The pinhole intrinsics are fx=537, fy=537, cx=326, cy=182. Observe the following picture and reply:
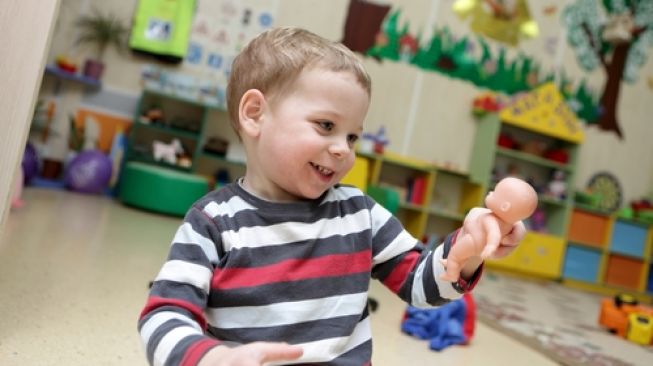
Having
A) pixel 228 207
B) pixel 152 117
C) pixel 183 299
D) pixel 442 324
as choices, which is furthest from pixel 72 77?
pixel 183 299

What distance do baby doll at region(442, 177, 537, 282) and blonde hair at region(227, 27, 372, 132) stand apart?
25 centimetres

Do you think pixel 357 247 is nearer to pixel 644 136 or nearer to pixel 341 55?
pixel 341 55

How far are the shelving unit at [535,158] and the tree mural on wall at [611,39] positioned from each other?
2.35 ft

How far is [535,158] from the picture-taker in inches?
183

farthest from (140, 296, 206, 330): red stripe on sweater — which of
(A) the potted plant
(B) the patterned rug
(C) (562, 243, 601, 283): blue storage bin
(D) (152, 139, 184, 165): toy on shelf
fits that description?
(C) (562, 243, 601, 283): blue storage bin

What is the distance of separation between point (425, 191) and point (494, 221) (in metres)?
3.87

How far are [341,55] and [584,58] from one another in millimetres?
5017

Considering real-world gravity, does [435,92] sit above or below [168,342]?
above

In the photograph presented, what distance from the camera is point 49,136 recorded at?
391 cm

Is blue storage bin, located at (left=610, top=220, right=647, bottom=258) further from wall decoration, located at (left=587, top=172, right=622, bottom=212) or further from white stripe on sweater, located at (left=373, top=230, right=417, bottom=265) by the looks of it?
white stripe on sweater, located at (left=373, top=230, right=417, bottom=265)

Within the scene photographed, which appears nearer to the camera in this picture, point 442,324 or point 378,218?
point 378,218

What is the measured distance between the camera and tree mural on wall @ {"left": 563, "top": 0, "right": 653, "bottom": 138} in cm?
500

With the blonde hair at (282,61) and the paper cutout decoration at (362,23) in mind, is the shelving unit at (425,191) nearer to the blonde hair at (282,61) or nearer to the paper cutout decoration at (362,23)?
the paper cutout decoration at (362,23)

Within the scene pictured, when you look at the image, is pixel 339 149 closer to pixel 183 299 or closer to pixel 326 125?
pixel 326 125
